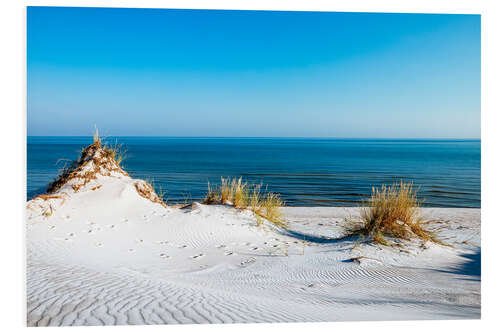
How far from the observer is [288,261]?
14.4 feet

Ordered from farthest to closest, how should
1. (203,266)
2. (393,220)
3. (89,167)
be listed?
(89,167)
(393,220)
(203,266)

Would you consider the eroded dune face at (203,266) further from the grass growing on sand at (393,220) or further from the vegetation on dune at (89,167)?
the grass growing on sand at (393,220)

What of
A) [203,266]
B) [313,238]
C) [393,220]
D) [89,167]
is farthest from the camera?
[89,167]

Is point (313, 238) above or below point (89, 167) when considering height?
below

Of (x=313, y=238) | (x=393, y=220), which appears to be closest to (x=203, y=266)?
(x=313, y=238)

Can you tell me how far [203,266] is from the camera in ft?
14.0

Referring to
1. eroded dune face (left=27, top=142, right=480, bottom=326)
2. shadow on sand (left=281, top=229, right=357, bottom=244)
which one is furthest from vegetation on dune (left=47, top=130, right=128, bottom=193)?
shadow on sand (left=281, top=229, right=357, bottom=244)

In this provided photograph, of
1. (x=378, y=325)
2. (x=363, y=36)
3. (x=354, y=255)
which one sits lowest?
(x=378, y=325)

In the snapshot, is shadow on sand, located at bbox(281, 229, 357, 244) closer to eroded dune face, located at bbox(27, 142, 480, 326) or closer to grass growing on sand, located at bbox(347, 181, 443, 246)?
eroded dune face, located at bbox(27, 142, 480, 326)

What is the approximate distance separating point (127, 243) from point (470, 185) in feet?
40.7

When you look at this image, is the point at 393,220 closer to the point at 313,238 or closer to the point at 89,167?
the point at 313,238

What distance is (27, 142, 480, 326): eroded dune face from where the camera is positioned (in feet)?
9.97
